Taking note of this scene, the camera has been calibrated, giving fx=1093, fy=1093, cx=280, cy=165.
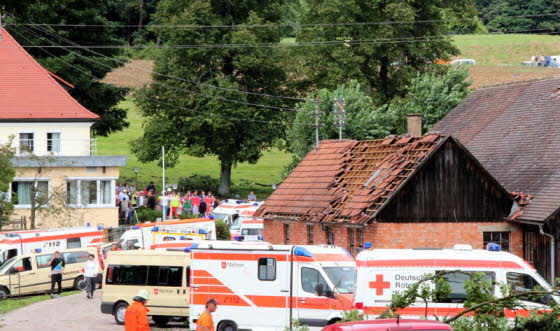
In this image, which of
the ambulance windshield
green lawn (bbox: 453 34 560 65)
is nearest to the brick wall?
the ambulance windshield

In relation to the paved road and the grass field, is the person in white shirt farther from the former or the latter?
the grass field

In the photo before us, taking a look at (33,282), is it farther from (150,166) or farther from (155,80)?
(150,166)

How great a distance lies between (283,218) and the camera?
4053 centimetres

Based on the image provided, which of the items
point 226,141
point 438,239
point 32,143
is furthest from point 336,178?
point 226,141

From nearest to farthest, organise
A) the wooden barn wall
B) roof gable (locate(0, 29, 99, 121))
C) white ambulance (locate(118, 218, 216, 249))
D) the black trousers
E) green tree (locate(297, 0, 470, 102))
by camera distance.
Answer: the wooden barn wall
the black trousers
white ambulance (locate(118, 218, 216, 249))
roof gable (locate(0, 29, 99, 121))
green tree (locate(297, 0, 470, 102))

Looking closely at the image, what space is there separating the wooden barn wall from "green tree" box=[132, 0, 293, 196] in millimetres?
37297

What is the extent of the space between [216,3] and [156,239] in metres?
36.4

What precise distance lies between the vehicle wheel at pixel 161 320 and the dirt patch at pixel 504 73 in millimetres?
74559

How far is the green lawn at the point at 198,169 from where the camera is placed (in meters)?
80.9

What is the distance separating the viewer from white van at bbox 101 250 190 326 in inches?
1197

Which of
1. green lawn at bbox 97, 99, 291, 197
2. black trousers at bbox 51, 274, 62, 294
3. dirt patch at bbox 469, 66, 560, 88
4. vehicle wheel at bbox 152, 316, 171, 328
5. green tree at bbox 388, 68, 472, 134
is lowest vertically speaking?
vehicle wheel at bbox 152, 316, 171, 328

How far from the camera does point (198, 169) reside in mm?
90125

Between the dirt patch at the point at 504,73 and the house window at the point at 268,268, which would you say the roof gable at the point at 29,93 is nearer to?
the house window at the point at 268,268

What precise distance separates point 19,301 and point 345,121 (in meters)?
24.6
